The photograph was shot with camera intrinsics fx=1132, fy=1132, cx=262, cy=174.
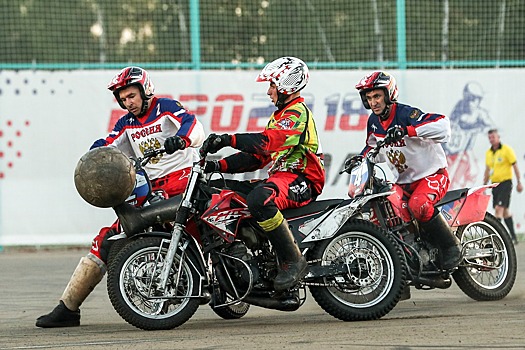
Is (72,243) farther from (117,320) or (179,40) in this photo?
(117,320)

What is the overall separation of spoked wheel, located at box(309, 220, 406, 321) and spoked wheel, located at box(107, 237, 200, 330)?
0.98m

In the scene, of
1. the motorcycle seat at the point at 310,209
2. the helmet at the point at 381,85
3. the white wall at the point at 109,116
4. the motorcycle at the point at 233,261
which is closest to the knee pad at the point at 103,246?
the motorcycle at the point at 233,261

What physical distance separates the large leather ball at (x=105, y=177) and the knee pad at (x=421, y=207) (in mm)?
2550

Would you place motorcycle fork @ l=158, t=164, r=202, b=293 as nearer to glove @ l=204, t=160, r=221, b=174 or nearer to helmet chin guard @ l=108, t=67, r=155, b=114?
glove @ l=204, t=160, r=221, b=174

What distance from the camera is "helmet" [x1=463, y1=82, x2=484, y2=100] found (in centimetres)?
1861

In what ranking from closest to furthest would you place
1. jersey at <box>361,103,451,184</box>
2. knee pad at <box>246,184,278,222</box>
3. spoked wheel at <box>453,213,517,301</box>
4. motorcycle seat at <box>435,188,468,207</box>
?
1. knee pad at <box>246,184,278,222</box>
2. jersey at <box>361,103,451,184</box>
3. motorcycle seat at <box>435,188,468,207</box>
4. spoked wheel at <box>453,213,517,301</box>

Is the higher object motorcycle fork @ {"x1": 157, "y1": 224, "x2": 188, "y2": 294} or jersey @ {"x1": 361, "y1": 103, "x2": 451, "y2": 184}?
jersey @ {"x1": 361, "y1": 103, "x2": 451, "y2": 184}

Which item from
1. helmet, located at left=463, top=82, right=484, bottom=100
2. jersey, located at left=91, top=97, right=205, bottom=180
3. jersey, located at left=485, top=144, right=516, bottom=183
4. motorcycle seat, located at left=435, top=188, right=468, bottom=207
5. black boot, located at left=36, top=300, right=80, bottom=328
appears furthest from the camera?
helmet, located at left=463, top=82, right=484, bottom=100

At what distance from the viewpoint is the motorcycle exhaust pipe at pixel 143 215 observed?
8172 millimetres

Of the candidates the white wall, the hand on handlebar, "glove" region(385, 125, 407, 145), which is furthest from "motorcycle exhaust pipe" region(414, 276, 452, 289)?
the white wall

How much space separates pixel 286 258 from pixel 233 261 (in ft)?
1.27

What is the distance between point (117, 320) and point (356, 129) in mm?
9743

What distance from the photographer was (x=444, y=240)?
9469mm

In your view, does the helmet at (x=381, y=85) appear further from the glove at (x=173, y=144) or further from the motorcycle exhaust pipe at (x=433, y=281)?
the glove at (x=173, y=144)
